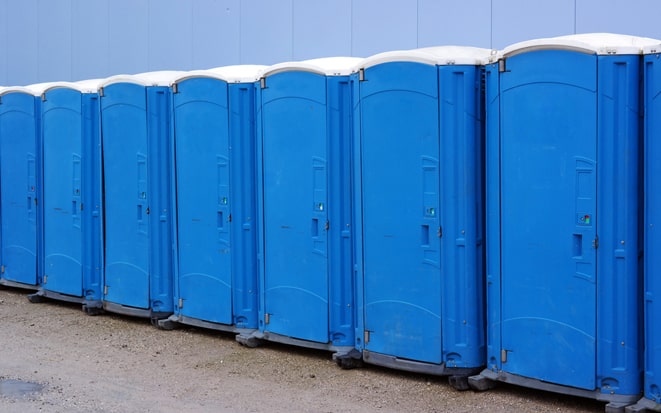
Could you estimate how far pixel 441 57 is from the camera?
646cm

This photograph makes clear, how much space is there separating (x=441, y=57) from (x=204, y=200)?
2.82m

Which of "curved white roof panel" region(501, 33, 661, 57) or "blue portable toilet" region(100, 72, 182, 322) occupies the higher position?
"curved white roof panel" region(501, 33, 661, 57)

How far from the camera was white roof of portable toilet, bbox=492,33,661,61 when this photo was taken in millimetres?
5625

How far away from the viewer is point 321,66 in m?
7.34

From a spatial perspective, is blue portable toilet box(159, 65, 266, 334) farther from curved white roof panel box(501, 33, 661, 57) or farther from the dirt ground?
curved white roof panel box(501, 33, 661, 57)

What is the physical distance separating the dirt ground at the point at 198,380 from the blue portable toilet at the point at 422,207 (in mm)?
298

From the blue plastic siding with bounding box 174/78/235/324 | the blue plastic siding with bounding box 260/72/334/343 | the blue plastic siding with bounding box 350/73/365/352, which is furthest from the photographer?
the blue plastic siding with bounding box 174/78/235/324

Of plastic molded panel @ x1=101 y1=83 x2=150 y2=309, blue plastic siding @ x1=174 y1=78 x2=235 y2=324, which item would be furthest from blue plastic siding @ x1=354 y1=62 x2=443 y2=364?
plastic molded panel @ x1=101 y1=83 x2=150 y2=309

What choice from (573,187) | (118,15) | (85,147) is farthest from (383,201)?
(118,15)

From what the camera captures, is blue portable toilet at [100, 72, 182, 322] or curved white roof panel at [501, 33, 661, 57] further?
blue portable toilet at [100, 72, 182, 322]

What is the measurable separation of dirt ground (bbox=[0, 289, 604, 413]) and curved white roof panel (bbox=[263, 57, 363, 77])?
7.56 ft

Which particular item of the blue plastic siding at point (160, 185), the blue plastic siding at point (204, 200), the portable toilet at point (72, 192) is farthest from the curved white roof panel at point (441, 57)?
the portable toilet at point (72, 192)

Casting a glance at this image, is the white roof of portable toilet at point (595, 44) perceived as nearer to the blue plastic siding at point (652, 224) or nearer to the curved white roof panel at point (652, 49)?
the curved white roof panel at point (652, 49)

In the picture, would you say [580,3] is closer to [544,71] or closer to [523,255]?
[544,71]
